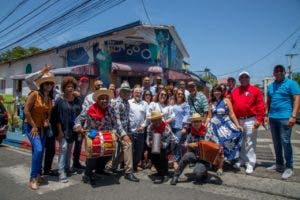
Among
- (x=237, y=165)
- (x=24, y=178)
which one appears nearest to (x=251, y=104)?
(x=237, y=165)

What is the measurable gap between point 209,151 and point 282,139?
4.91 ft

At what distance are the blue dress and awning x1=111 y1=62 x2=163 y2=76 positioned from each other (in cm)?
820

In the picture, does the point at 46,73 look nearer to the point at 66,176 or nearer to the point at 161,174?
Result: the point at 66,176

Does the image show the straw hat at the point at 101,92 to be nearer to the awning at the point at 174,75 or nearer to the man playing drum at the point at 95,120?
the man playing drum at the point at 95,120

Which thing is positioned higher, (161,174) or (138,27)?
(138,27)

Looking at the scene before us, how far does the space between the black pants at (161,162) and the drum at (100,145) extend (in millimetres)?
918

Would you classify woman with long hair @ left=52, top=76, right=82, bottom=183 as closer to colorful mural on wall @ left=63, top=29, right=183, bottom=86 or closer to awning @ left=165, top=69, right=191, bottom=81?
colorful mural on wall @ left=63, top=29, right=183, bottom=86

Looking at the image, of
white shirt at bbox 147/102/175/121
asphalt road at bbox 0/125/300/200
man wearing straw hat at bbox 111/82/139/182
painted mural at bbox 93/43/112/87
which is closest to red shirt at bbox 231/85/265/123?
asphalt road at bbox 0/125/300/200

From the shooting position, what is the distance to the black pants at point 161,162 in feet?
19.2

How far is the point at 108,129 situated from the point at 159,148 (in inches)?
41.5

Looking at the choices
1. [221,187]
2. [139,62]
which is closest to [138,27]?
[139,62]

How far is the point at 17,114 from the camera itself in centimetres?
1371

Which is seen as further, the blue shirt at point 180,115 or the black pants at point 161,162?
the blue shirt at point 180,115

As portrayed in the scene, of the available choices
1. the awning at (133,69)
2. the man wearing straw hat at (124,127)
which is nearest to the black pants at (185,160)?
the man wearing straw hat at (124,127)
